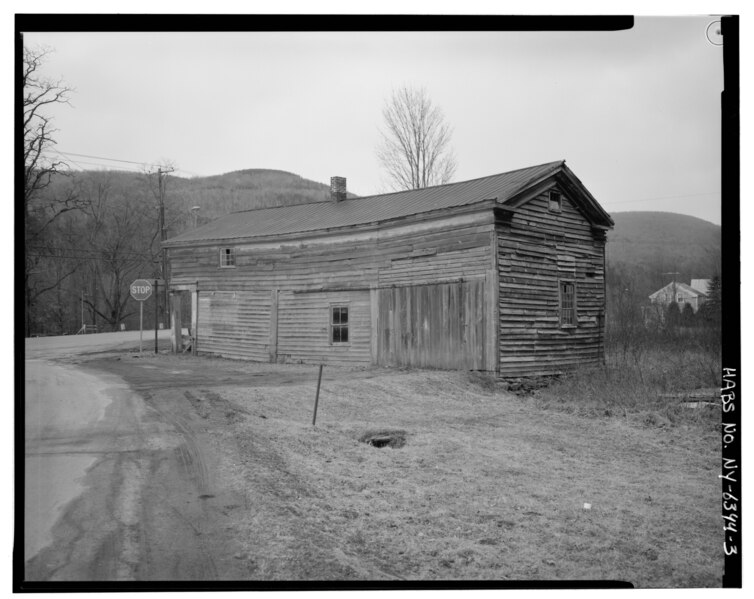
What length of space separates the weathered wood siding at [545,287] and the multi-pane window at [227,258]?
9.85m

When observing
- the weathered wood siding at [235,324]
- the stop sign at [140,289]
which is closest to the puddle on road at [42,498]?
the stop sign at [140,289]

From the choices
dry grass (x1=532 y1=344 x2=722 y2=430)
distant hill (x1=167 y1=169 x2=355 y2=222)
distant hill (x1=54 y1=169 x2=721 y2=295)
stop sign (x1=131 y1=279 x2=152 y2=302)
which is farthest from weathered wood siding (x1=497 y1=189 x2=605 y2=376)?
stop sign (x1=131 y1=279 x2=152 y2=302)

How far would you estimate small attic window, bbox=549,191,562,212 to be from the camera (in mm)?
16234

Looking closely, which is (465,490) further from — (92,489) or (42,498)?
(42,498)

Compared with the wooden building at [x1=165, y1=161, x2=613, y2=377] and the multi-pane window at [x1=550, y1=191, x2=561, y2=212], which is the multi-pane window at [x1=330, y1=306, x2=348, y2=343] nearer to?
the wooden building at [x1=165, y1=161, x2=613, y2=377]

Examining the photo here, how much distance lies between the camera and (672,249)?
23.8ft

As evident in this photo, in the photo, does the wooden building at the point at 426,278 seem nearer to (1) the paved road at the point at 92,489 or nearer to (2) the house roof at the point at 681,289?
(2) the house roof at the point at 681,289

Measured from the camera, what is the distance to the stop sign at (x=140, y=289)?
55.1 ft

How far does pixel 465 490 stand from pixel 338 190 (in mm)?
15591

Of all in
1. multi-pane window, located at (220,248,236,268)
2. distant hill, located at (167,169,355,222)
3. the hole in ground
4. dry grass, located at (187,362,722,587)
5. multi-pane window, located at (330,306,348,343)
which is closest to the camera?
dry grass, located at (187,362,722,587)

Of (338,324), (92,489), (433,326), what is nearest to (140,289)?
(338,324)

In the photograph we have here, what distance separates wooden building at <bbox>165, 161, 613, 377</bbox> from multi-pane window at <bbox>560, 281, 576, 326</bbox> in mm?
39

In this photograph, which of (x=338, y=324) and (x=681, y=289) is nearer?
(x=681, y=289)

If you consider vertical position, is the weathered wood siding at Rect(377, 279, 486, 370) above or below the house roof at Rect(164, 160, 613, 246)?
below
